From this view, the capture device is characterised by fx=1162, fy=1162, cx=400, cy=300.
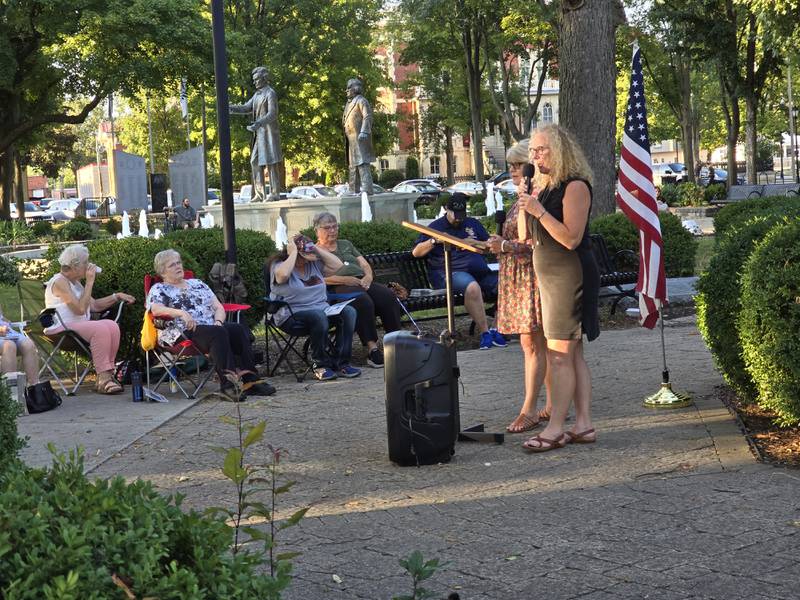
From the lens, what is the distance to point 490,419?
25.3ft

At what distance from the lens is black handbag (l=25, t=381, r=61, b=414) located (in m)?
8.55

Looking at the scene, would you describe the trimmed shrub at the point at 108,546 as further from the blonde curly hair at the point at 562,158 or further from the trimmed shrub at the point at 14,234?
the trimmed shrub at the point at 14,234

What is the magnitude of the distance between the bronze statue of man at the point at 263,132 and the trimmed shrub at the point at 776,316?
14.4 metres

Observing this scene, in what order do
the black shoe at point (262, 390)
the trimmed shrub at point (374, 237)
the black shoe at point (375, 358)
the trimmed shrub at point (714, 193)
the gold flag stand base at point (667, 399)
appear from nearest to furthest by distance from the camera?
the gold flag stand base at point (667, 399) → the black shoe at point (262, 390) → the black shoe at point (375, 358) → the trimmed shrub at point (374, 237) → the trimmed shrub at point (714, 193)

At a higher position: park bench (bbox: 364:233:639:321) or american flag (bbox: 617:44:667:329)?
american flag (bbox: 617:44:667:329)

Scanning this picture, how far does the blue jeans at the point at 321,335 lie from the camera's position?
32.0 feet

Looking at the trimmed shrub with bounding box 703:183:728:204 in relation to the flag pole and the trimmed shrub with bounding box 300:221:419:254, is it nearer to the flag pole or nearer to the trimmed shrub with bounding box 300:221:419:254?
the trimmed shrub with bounding box 300:221:419:254

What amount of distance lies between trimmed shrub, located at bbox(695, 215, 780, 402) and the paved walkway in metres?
0.32

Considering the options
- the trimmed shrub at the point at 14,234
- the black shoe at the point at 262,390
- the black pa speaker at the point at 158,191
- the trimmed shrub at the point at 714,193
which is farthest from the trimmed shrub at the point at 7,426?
the black pa speaker at the point at 158,191

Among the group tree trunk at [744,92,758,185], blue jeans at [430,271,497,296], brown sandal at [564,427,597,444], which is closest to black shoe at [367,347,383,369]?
blue jeans at [430,271,497,296]

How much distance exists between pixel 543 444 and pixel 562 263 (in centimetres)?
103

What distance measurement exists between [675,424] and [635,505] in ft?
6.17

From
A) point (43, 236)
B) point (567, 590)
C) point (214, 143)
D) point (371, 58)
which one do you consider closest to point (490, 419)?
point (567, 590)

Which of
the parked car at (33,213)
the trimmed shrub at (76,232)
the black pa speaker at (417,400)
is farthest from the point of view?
the parked car at (33,213)
